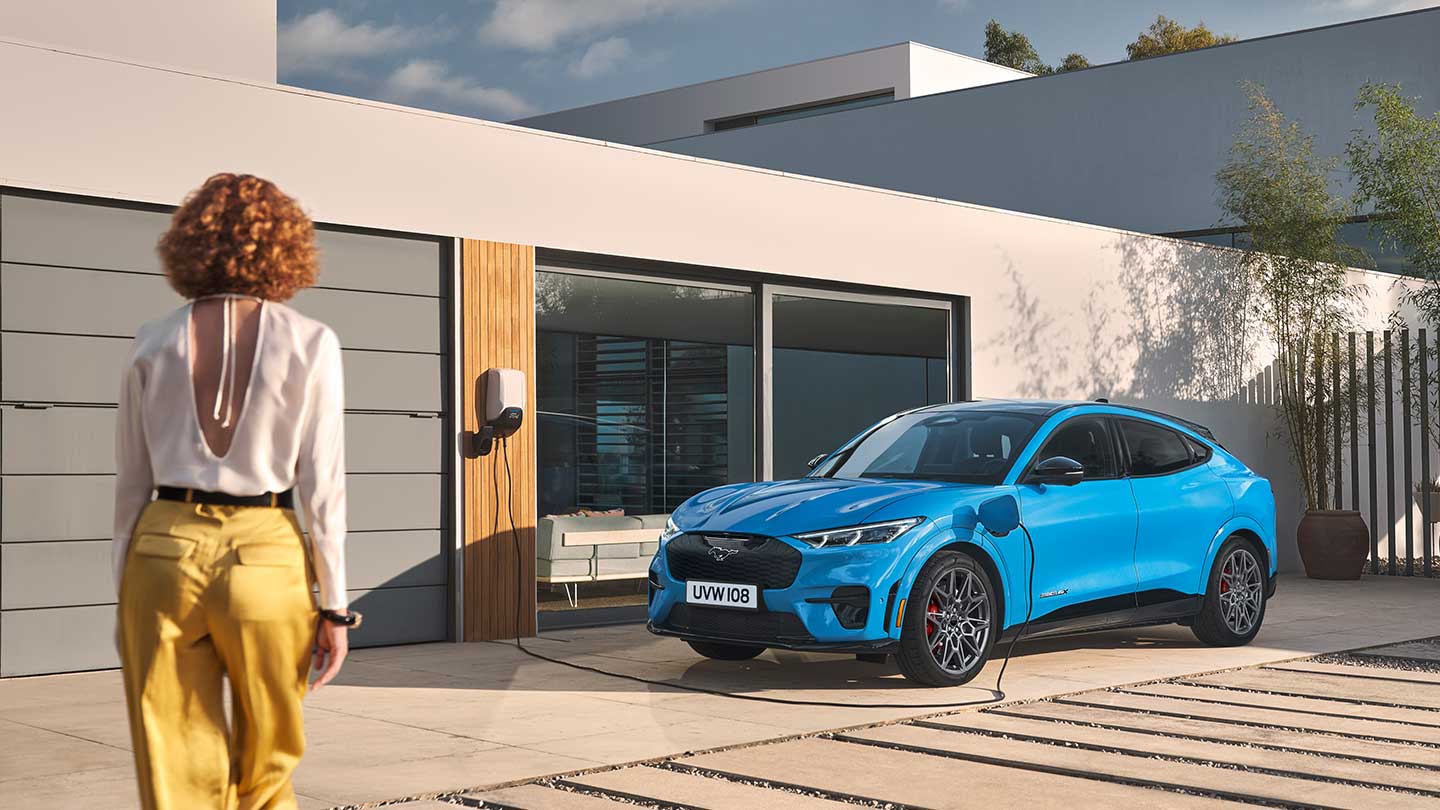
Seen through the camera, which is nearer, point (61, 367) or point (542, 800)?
point (542, 800)

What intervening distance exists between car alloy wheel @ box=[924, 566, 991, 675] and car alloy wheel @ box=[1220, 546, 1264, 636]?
94.2 inches

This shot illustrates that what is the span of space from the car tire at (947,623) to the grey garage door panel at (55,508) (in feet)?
14.4

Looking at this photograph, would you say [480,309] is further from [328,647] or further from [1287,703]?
[328,647]

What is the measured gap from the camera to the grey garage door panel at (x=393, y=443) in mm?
9508

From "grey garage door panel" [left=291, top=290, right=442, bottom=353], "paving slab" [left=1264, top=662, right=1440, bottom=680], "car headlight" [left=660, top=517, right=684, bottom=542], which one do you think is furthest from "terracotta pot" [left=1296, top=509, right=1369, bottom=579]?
"grey garage door panel" [left=291, top=290, right=442, bottom=353]

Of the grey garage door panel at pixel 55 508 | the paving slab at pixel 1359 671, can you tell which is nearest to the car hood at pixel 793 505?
the paving slab at pixel 1359 671

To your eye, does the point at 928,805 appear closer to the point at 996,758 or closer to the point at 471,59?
Answer: the point at 996,758

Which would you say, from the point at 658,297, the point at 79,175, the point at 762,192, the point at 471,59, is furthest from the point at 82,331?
the point at 471,59

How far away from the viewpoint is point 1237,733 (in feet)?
21.2

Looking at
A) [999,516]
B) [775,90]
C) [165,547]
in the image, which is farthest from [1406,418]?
[775,90]

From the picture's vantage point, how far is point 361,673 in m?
8.35

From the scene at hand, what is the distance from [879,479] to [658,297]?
3321mm

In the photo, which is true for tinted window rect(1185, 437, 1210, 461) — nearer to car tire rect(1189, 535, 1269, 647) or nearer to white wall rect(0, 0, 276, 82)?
car tire rect(1189, 535, 1269, 647)

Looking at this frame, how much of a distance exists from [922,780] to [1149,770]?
910 millimetres
